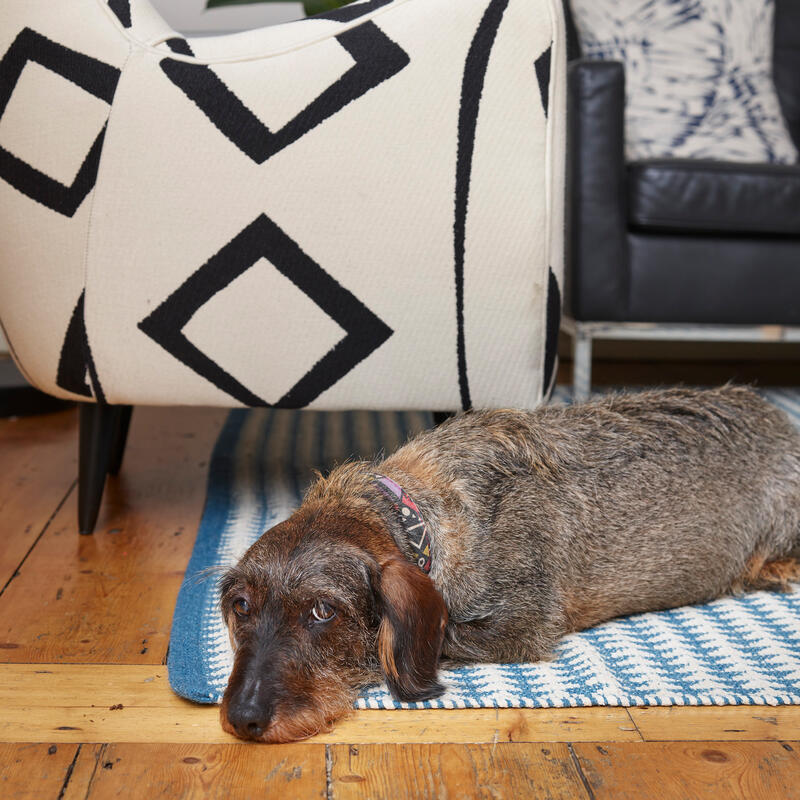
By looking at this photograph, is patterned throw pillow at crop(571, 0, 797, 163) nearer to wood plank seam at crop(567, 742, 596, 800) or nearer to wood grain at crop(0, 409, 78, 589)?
wood grain at crop(0, 409, 78, 589)

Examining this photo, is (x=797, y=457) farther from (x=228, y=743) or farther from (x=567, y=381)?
(x=567, y=381)

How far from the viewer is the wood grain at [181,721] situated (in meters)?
1.39

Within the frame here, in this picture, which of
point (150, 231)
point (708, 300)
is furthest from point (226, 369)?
point (708, 300)

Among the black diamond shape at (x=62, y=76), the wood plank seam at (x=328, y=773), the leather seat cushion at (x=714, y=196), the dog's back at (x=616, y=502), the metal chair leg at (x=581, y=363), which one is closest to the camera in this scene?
the wood plank seam at (x=328, y=773)

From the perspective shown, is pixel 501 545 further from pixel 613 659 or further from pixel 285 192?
pixel 285 192

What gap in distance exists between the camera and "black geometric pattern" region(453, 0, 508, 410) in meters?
1.89

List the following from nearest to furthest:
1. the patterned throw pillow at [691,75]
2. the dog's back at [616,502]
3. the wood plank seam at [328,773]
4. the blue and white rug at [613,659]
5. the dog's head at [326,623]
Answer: the wood plank seam at [328,773] → the dog's head at [326,623] → the blue and white rug at [613,659] → the dog's back at [616,502] → the patterned throw pillow at [691,75]

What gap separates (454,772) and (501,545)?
43 cm

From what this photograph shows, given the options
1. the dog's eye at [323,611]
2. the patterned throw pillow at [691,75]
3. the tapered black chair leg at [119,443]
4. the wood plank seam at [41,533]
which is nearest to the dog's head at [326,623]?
the dog's eye at [323,611]

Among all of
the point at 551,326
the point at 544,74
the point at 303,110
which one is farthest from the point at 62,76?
the point at 551,326

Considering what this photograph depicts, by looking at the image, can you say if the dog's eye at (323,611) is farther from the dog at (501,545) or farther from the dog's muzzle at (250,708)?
the dog's muzzle at (250,708)

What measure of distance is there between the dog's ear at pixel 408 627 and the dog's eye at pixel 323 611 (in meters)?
0.08

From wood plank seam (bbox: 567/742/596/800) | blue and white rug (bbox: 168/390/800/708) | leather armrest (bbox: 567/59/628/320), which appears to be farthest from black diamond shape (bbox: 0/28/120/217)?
leather armrest (bbox: 567/59/628/320)

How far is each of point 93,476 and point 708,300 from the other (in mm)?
2015
